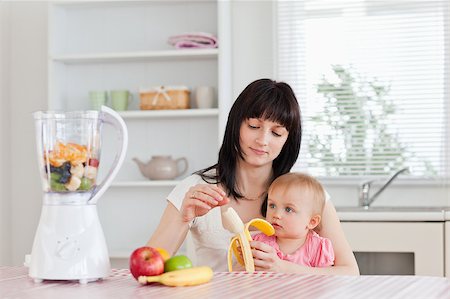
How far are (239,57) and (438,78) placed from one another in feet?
3.60

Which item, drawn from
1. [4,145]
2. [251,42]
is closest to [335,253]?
[251,42]

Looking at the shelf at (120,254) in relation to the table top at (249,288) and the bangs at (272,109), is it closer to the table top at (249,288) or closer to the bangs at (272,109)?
the bangs at (272,109)

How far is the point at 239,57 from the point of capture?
4.43 meters

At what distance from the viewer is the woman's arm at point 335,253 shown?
2.12 metres

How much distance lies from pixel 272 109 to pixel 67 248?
97cm

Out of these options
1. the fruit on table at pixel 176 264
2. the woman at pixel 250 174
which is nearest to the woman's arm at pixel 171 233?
the woman at pixel 250 174

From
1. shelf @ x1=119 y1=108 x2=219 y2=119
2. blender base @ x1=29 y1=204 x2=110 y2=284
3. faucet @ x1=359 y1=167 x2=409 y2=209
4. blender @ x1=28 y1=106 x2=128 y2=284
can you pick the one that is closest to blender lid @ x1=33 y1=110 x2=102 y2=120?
blender @ x1=28 y1=106 x2=128 y2=284

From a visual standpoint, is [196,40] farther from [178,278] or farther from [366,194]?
[178,278]

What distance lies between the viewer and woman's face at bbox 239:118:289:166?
8.14 ft

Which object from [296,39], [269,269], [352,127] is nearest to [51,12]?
[296,39]

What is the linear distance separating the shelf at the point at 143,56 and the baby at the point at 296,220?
6.04ft

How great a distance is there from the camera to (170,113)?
418 cm

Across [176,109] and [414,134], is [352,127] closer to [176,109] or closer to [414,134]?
[414,134]

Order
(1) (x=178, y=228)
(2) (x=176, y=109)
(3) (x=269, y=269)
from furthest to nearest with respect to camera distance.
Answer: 1. (2) (x=176, y=109)
2. (1) (x=178, y=228)
3. (3) (x=269, y=269)
